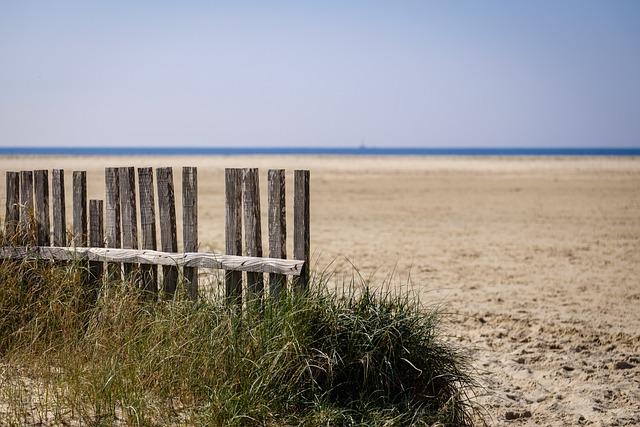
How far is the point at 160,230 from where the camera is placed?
538 centimetres

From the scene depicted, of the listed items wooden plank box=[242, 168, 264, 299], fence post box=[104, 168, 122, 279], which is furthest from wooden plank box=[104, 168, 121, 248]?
wooden plank box=[242, 168, 264, 299]

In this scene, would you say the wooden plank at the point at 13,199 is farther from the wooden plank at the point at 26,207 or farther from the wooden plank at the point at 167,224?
the wooden plank at the point at 167,224

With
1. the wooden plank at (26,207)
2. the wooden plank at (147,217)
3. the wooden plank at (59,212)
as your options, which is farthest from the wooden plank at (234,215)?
the wooden plank at (26,207)

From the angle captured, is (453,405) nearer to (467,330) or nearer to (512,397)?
(512,397)

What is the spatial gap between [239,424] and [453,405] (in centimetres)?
141

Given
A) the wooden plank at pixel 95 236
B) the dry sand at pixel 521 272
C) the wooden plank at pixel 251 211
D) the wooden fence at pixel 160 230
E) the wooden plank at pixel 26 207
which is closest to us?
the wooden fence at pixel 160 230

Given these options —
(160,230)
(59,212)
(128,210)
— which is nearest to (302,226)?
(160,230)

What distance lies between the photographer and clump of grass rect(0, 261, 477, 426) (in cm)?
407

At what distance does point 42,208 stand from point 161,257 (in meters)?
1.36

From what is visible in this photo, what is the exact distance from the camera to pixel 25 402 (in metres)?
4.12

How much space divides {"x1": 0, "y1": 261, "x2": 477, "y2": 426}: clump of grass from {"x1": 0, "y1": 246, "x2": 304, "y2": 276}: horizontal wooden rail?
25 centimetres

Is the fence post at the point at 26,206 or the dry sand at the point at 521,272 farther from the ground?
the fence post at the point at 26,206

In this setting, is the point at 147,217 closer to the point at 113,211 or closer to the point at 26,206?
the point at 113,211

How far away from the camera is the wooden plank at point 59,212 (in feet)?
18.4
